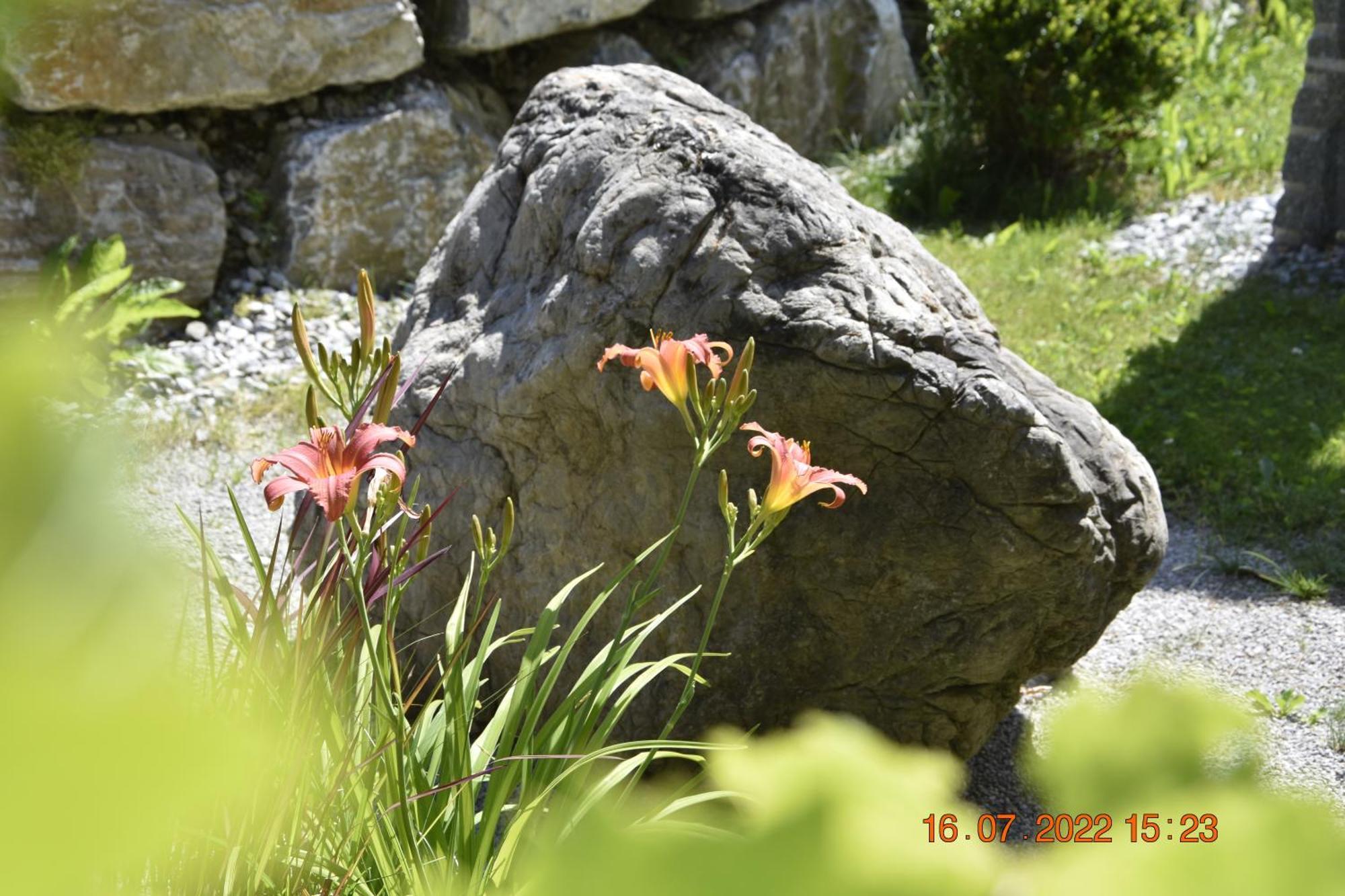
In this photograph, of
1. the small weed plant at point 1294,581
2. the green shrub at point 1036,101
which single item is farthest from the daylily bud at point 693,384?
the green shrub at point 1036,101

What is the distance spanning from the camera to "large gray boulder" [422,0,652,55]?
20.9 ft

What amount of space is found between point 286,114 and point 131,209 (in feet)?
3.21

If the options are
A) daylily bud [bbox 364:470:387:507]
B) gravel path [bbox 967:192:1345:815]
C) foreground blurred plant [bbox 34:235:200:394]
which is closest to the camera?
daylily bud [bbox 364:470:387:507]

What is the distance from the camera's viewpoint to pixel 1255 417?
15.9 feet

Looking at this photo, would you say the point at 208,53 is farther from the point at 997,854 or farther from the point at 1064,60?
the point at 997,854

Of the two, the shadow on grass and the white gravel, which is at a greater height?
the white gravel

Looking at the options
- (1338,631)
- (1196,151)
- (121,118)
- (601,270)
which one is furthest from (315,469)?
(1196,151)

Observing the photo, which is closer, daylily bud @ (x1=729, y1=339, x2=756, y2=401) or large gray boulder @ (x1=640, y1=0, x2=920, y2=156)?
daylily bud @ (x1=729, y1=339, x2=756, y2=401)

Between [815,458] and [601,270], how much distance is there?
0.66 m

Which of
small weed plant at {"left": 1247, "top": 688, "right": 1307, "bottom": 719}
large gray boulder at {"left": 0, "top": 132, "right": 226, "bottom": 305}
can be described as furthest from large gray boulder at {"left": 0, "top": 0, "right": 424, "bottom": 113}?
small weed plant at {"left": 1247, "top": 688, "right": 1307, "bottom": 719}

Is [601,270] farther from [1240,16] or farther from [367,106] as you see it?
[1240,16]

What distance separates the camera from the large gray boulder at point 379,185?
592cm

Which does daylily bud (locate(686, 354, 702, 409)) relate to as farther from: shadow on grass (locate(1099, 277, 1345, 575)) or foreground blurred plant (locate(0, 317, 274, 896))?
shadow on grass (locate(1099, 277, 1345, 575))

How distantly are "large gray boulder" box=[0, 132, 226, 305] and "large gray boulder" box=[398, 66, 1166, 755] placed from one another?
311 cm
